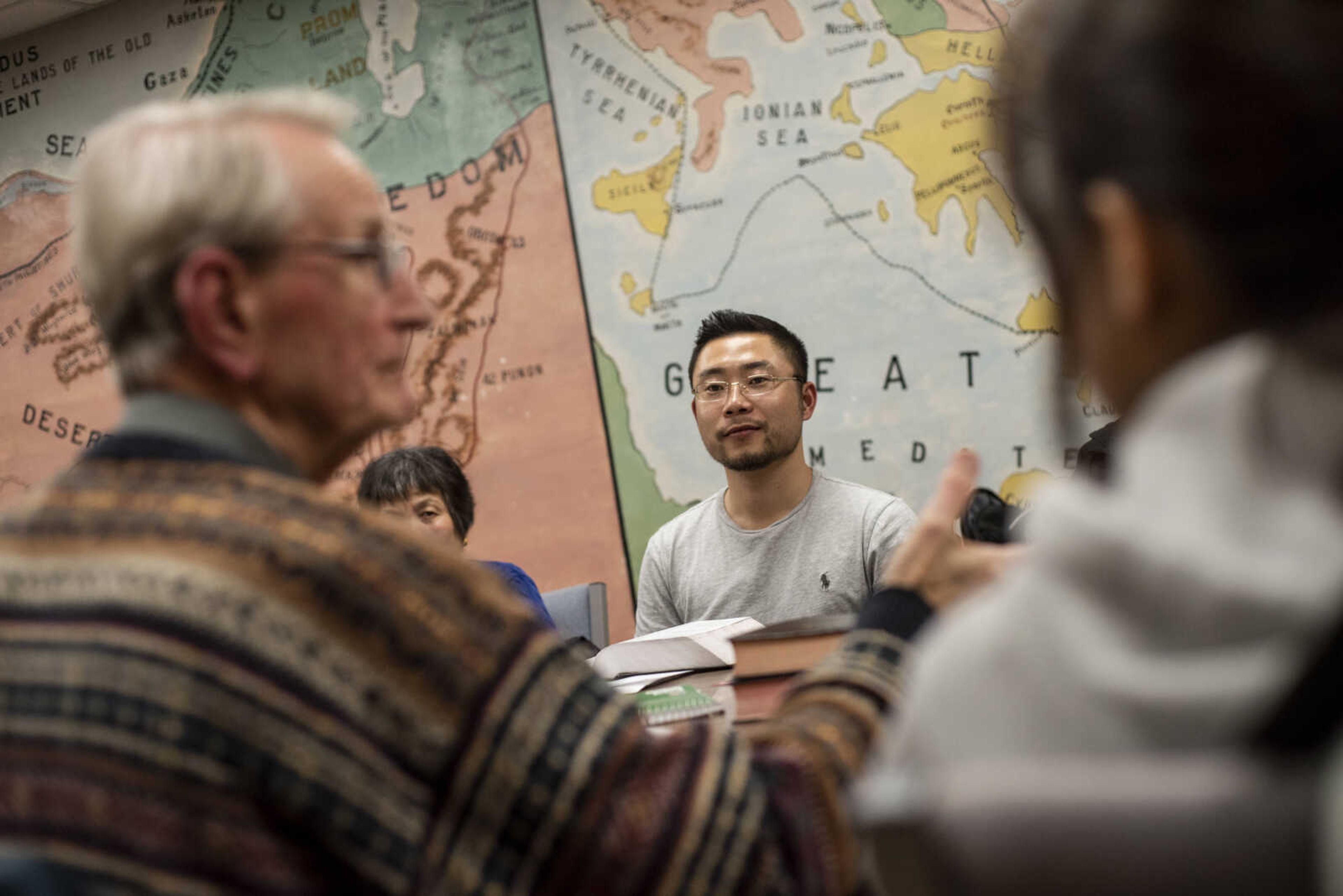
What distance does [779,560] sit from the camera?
2.71 m

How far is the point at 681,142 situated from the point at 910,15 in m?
0.74

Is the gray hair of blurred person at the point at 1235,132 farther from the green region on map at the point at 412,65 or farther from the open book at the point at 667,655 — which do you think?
the green region on map at the point at 412,65

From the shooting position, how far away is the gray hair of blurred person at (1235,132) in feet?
1.57

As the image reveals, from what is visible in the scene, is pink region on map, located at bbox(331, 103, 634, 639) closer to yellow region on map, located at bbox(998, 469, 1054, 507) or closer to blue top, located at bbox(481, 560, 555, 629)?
blue top, located at bbox(481, 560, 555, 629)

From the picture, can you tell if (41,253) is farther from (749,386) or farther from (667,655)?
(667,655)

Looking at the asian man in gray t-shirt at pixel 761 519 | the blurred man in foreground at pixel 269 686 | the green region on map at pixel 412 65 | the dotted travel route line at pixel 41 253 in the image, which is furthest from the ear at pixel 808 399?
the dotted travel route line at pixel 41 253

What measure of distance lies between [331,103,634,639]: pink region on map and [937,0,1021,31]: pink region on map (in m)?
1.26

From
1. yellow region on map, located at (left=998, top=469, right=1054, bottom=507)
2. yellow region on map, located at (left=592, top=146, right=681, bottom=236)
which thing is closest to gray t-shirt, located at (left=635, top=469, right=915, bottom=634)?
yellow region on map, located at (left=998, top=469, right=1054, bottom=507)

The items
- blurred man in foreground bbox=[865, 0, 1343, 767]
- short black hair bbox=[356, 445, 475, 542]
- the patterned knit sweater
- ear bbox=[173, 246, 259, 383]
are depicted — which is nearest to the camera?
blurred man in foreground bbox=[865, 0, 1343, 767]

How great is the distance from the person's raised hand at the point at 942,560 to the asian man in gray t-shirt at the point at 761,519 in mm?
1590

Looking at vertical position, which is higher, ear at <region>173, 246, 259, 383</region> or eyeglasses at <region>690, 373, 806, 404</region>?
ear at <region>173, 246, 259, 383</region>

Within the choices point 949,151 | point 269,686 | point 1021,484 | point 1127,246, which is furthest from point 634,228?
point 1127,246

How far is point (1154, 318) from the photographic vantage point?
1.77 feet

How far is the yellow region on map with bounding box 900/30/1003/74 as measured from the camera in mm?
3057
